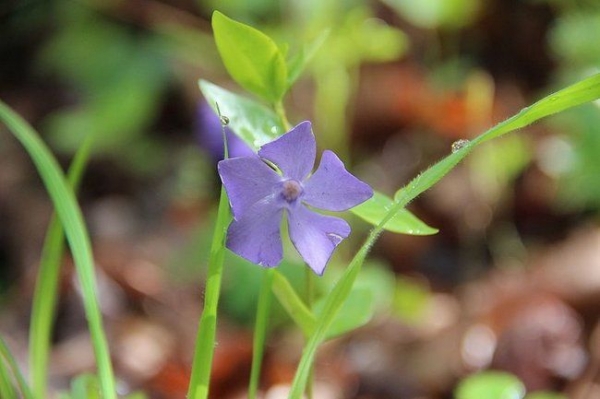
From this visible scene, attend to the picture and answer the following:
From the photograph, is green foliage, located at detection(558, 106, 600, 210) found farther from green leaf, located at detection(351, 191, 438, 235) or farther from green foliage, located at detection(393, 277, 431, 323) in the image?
green leaf, located at detection(351, 191, 438, 235)

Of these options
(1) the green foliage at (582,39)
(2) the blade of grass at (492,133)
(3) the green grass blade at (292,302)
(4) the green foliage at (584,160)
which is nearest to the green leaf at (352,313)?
(3) the green grass blade at (292,302)

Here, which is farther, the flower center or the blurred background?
the blurred background

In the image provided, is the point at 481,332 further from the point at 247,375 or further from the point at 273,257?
the point at 273,257

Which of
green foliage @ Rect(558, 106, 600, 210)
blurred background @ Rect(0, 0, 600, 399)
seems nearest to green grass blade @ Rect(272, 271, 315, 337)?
blurred background @ Rect(0, 0, 600, 399)

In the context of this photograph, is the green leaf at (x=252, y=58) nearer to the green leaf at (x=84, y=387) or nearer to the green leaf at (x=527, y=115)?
the green leaf at (x=527, y=115)

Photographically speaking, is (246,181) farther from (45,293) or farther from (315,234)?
(45,293)

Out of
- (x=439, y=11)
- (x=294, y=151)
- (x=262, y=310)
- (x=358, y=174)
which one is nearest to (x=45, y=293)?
(x=262, y=310)
